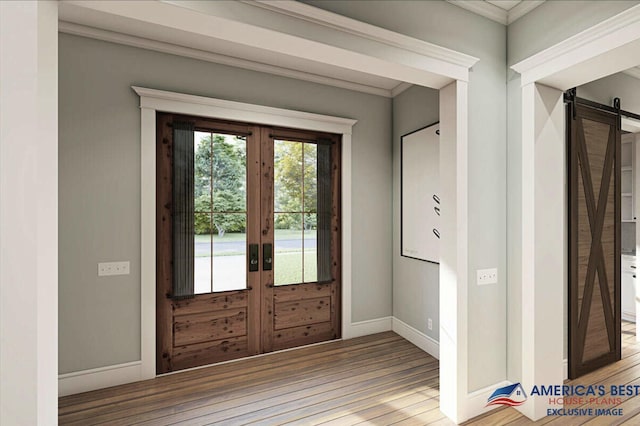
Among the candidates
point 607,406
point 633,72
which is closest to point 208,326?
point 607,406

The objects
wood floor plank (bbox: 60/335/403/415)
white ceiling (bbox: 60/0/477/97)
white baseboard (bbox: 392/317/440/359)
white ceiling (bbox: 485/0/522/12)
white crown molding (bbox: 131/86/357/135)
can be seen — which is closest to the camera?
white ceiling (bbox: 60/0/477/97)

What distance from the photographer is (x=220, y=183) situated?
10.0 feet

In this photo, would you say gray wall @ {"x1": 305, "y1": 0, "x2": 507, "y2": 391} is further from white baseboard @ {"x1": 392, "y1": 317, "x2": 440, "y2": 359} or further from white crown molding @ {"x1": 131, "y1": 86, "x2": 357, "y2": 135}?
white crown molding @ {"x1": 131, "y1": 86, "x2": 357, "y2": 135}

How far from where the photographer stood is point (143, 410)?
90.7 inches

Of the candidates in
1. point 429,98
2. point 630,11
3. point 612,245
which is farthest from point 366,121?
point 612,245

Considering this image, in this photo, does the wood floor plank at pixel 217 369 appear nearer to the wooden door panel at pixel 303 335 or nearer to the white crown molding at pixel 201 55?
the wooden door panel at pixel 303 335

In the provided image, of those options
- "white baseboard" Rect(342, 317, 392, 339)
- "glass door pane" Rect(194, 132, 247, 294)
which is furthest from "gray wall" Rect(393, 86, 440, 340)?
"glass door pane" Rect(194, 132, 247, 294)

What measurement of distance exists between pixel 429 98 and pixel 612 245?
223cm

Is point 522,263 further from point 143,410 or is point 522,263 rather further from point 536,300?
point 143,410

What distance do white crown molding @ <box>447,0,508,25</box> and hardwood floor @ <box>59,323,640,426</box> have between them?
286cm

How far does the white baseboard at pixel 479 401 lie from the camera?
2.20 m

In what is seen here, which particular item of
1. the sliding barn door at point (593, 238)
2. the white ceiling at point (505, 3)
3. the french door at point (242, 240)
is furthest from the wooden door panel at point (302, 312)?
the white ceiling at point (505, 3)

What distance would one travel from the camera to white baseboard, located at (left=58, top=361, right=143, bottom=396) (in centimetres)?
248

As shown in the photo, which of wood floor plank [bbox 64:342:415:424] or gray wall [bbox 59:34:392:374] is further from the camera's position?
gray wall [bbox 59:34:392:374]
